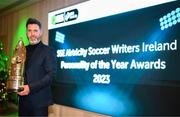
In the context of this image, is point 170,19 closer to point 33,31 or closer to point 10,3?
point 33,31

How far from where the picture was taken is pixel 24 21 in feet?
19.3

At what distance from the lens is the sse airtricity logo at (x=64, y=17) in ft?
12.6

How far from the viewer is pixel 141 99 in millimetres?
2818

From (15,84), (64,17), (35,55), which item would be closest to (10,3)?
(64,17)

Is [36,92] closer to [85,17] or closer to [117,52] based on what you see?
[117,52]

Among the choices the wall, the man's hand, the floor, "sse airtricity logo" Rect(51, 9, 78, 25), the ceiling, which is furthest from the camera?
the ceiling

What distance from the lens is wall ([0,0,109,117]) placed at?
165 inches

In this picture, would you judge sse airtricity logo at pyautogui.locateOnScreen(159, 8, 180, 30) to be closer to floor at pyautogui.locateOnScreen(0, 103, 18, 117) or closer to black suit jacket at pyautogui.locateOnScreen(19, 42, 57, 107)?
black suit jacket at pyautogui.locateOnScreen(19, 42, 57, 107)

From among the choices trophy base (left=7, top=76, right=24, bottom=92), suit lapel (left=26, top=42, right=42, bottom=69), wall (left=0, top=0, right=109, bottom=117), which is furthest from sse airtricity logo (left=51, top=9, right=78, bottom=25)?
trophy base (left=7, top=76, right=24, bottom=92)

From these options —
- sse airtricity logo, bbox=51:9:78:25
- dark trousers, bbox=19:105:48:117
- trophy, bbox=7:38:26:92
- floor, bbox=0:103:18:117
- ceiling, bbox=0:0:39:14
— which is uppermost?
ceiling, bbox=0:0:39:14

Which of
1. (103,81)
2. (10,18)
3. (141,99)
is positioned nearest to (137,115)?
(141,99)

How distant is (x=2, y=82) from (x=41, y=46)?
4.14m

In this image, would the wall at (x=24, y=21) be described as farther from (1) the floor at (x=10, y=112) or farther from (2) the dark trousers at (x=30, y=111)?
(2) the dark trousers at (x=30, y=111)

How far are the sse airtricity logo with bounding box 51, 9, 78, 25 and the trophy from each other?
1949 millimetres
